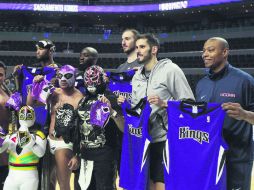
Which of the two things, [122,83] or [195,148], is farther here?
[122,83]

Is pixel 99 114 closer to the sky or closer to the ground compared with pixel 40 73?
closer to the ground

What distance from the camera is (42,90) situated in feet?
15.7

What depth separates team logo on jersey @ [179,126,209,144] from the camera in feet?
12.0

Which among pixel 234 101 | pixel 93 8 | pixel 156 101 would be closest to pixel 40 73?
pixel 156 101

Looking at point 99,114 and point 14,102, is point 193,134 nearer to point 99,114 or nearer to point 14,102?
point 99,114

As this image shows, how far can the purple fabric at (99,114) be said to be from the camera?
382cm

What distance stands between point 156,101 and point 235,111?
31.6 inches

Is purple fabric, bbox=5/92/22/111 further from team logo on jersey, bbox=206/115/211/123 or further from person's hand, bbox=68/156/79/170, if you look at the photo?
team logo on jersey, bbox=206/115/211/123

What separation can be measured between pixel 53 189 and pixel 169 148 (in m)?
1.85

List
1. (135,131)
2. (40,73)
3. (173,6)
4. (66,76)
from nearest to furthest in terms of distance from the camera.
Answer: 1. (135,131)
2. (66,76)
3. (40,73)
4. (173,6)

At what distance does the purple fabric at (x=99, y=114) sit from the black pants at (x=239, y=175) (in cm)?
134

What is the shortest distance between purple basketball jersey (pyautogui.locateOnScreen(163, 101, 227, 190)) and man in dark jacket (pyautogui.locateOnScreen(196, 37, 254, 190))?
133 millimetres

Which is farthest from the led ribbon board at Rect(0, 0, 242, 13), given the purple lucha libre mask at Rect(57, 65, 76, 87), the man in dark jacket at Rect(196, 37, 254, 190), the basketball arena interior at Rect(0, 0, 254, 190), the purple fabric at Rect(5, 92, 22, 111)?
the man in dark jacket at Rect(196, 37, 254, 190)

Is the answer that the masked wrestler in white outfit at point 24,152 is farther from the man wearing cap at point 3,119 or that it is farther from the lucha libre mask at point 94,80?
the lucha libre mask at point 94,80
